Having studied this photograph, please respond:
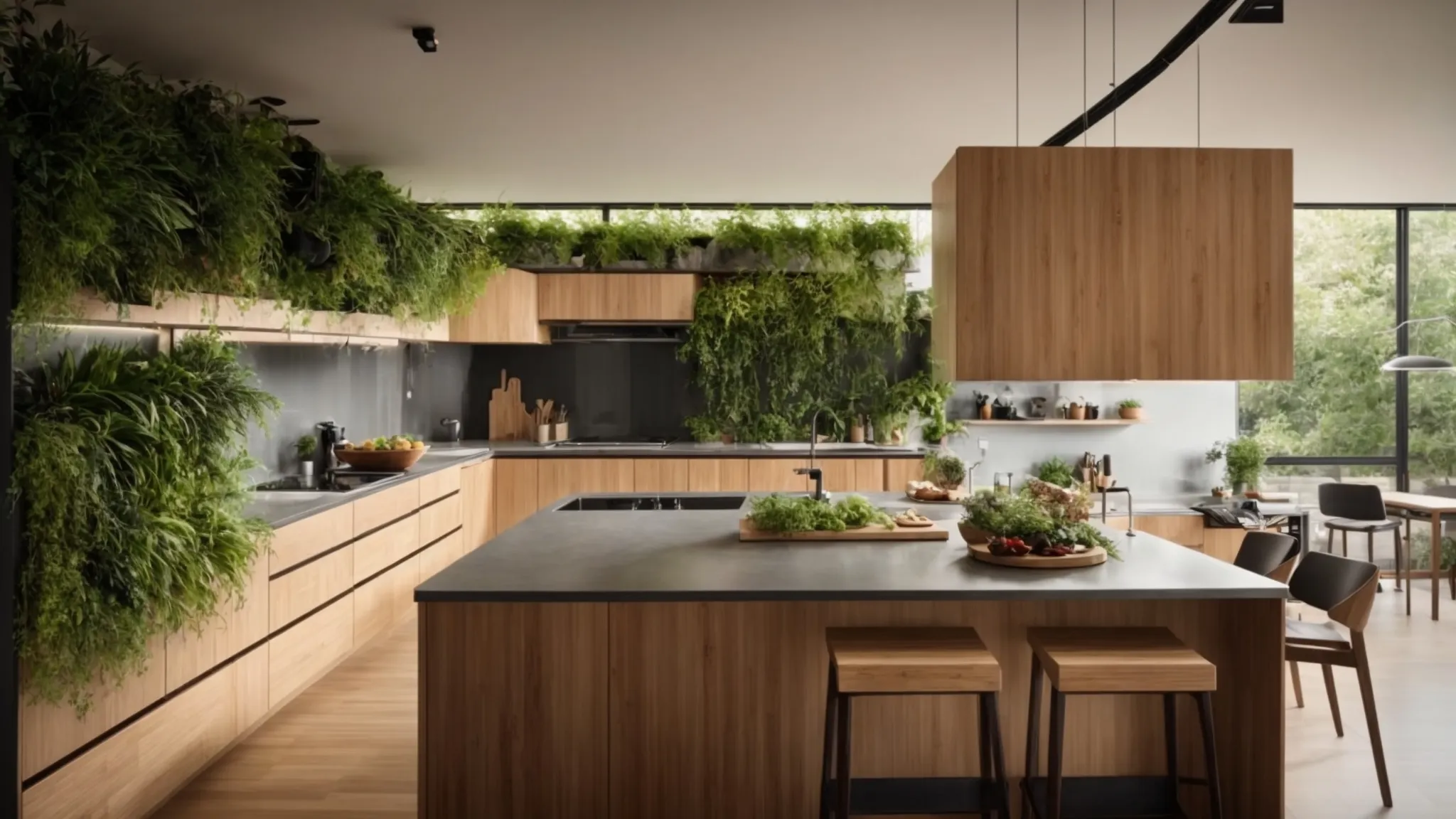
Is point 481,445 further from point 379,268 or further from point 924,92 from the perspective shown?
point 924,92

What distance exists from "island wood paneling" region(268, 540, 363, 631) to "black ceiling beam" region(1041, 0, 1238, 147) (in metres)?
3.70

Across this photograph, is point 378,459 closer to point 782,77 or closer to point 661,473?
point 661,473

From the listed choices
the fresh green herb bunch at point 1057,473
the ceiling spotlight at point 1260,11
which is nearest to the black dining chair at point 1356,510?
the fresh green herb bunch at point 1057,473

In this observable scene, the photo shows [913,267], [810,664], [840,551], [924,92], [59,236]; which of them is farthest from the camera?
[913,267]

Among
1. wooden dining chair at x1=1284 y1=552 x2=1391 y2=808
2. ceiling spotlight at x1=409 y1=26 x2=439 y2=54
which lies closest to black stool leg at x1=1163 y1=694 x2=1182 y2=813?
wooden dining chair at x1=1284 y1=552 x2=1391 y2=808

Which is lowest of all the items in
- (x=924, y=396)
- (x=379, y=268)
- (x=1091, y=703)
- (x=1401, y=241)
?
(x=1091, y=703)

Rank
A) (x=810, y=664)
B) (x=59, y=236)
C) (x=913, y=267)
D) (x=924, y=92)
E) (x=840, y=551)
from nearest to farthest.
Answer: (x=59, y=236) < (x=810, y=664) < (x=840, y=551) < (x=924, y=92) < (x=913, y=267)

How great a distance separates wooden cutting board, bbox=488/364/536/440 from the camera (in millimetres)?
7711

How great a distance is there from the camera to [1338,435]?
291 inches

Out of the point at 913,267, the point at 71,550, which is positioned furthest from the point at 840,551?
the point at 913,267

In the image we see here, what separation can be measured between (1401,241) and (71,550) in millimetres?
8370

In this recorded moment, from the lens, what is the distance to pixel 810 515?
3475mm

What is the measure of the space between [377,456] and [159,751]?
2395 mm

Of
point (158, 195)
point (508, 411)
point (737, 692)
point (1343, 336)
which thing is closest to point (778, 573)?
point (737, 692)
